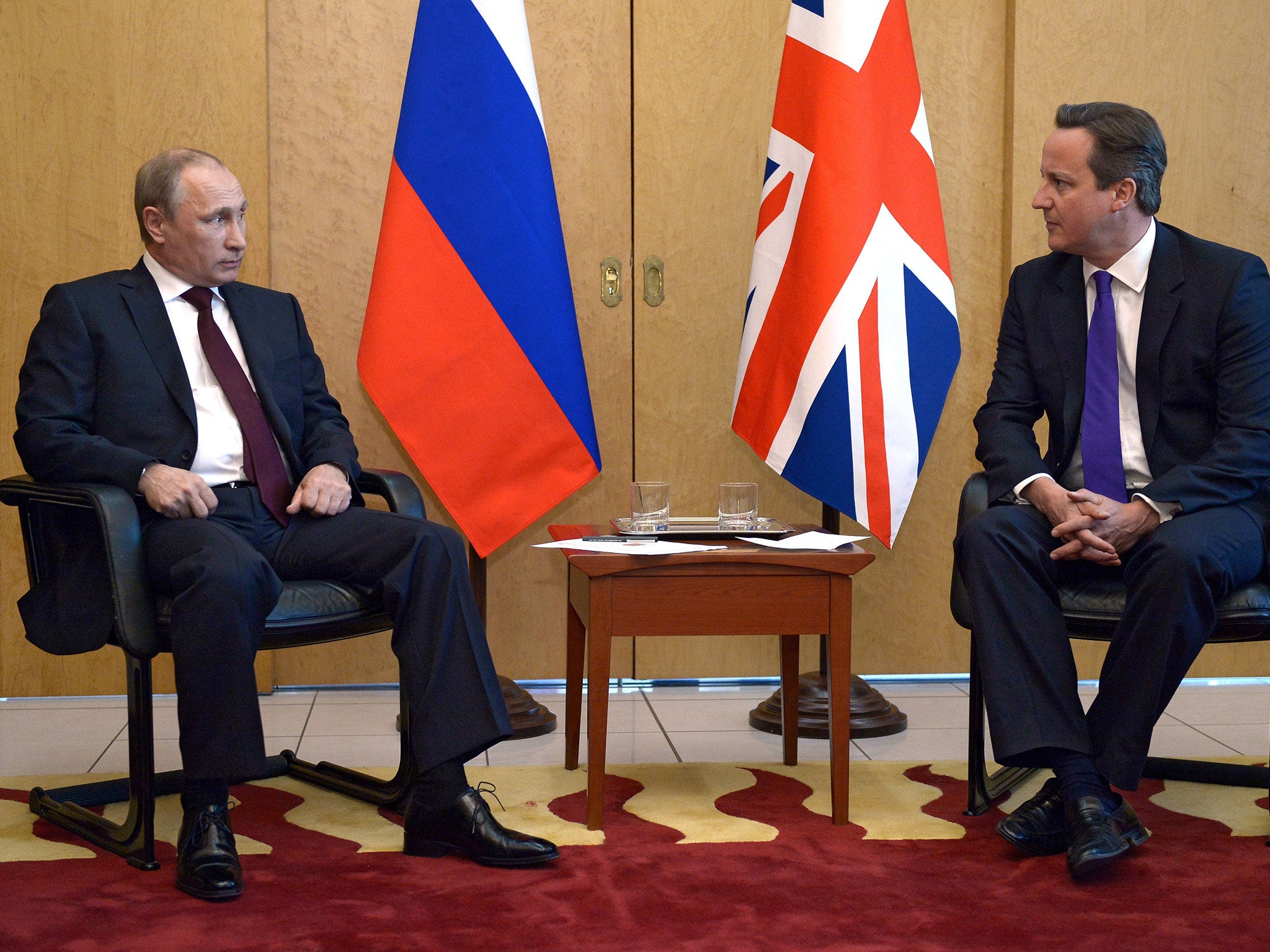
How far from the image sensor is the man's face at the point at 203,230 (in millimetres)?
2430

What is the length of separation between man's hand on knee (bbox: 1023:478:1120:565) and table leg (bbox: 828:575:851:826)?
0.39 meters

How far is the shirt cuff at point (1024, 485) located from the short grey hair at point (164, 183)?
173 centimetres

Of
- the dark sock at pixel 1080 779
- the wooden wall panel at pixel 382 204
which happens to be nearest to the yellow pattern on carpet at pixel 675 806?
the dark sock at pixel 1080 779

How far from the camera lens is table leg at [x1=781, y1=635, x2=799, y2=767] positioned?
274 centimetres

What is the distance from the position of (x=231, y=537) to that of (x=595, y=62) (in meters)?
1.87

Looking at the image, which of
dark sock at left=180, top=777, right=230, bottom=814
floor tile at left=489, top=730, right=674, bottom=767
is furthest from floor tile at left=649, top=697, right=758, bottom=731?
dark sock at left=180, top=777, right=230, bottom=814

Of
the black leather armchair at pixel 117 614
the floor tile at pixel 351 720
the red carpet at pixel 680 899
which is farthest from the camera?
the floor tile at pixel 351 720

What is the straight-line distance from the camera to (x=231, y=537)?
2.13 metres

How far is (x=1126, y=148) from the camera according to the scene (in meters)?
2.44

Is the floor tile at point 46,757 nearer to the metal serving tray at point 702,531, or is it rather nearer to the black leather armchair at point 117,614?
the black leather armchair at point 117,614

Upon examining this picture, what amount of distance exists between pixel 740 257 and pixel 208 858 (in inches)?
85.9

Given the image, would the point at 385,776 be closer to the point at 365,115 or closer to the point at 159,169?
the point at 159,169

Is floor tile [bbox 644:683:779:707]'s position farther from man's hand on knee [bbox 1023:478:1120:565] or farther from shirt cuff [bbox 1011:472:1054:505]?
man's hand on knee [bbox 1023:478:1120:565]

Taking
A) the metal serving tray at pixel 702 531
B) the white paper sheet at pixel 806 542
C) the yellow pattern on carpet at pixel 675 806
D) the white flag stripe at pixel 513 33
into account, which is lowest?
the yellow pattern on carpet at pixel 675 806
